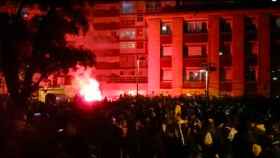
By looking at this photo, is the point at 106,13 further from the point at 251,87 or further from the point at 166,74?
the point at 251,87

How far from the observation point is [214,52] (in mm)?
58281

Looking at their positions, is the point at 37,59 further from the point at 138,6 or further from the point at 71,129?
the point at 138,6

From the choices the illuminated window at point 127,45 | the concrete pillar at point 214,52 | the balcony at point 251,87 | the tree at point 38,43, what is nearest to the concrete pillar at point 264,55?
the balcony at point 251,87

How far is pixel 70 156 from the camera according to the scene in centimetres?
1124

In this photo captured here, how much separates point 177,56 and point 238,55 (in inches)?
233

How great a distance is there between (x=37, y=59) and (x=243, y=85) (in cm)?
3286

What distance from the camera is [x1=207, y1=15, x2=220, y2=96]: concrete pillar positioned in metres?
57.4

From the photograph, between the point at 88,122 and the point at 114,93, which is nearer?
the point at 88,122

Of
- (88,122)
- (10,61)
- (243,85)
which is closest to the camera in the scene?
(88,122)

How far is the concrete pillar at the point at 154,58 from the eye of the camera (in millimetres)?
59250

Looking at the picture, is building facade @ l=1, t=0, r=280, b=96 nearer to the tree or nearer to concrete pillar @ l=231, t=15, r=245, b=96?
concrete pillar @ l=231, t=15, r=245, b=96

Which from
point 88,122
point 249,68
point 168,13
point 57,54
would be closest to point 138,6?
point 168,13

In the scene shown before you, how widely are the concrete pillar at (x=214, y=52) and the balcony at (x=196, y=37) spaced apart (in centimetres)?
49

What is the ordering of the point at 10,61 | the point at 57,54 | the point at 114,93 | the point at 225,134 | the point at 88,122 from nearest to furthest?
the point at 225,134, the point at 88,122, the point at 10,61, the point at 57,54, the point at 114,93
